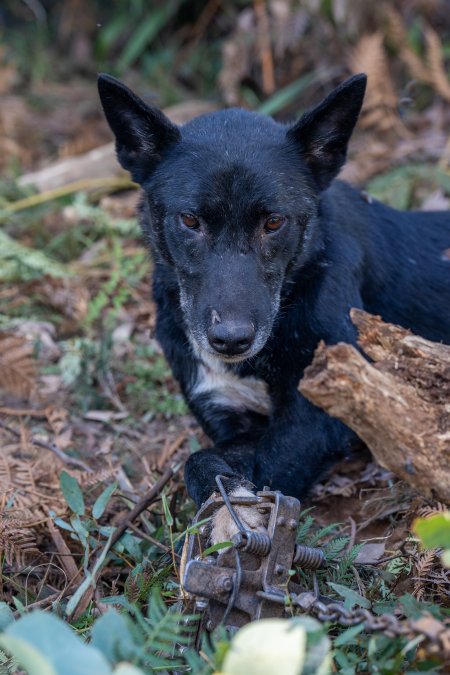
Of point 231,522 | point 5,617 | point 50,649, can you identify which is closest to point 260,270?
point 231,522

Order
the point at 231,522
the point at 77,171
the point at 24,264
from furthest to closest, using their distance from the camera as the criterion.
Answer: the point at 77,171, the point at 24,264, the point at 231,522

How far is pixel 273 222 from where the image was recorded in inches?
133

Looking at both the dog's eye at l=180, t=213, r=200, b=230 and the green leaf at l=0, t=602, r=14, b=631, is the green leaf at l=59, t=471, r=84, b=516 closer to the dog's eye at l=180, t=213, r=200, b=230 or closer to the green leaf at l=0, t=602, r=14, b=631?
the green leaf at l=0, t=602, r=14, b=631

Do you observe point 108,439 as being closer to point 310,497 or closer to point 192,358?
point 192,358

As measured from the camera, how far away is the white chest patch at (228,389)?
376cm

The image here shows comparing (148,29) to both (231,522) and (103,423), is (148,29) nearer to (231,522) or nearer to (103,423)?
(103,423)

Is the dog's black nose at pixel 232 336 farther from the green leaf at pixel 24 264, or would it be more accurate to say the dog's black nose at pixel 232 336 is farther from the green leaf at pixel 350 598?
the green leaf at pixel 24 264

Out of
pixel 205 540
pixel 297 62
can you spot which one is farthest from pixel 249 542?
pixel 297 62

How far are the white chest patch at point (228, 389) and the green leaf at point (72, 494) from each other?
34.9 inches

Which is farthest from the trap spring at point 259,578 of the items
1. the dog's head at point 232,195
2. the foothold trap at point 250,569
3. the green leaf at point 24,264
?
the green leaf at point 24,264

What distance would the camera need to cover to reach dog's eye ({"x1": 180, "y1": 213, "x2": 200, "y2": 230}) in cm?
340

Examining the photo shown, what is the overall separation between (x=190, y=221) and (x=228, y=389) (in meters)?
0.81

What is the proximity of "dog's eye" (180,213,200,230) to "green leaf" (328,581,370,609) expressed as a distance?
59.4 inches

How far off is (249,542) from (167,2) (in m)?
6.96
